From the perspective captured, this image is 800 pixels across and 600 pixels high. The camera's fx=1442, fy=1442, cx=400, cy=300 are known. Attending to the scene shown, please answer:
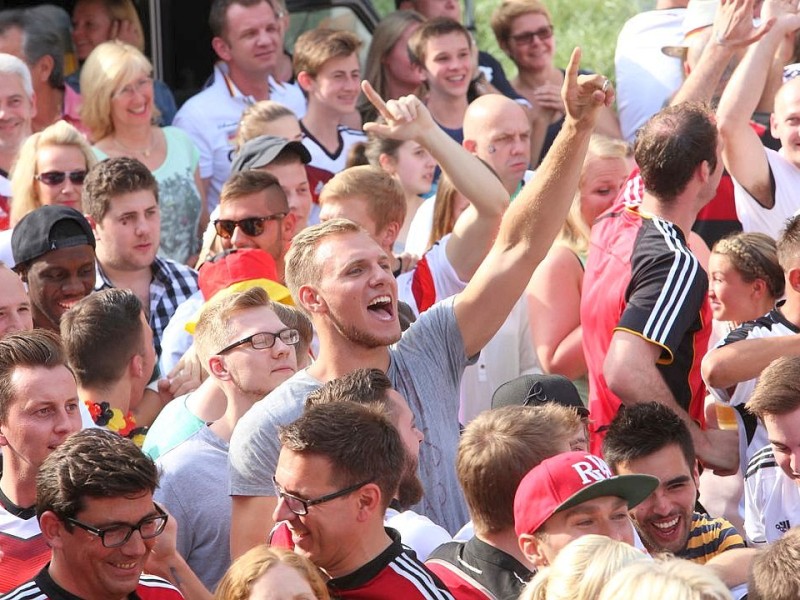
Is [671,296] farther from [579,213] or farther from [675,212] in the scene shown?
[579,213]

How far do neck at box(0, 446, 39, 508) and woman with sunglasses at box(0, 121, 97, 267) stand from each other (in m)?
2.80

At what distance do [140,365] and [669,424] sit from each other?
6.30 ft

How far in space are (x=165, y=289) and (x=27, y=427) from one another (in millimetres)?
2527

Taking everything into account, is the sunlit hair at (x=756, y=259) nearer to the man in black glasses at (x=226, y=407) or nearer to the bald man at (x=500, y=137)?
the bald man at (x=500, y=137)

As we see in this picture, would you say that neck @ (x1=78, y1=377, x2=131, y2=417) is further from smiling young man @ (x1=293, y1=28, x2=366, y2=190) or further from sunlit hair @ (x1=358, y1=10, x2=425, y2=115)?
sunlit hair @ (x1=358, y1=10, x2=425, y2=115)

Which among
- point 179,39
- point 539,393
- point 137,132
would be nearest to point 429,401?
point 539,393

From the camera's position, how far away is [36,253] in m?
5.81

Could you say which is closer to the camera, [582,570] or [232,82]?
[582,570]

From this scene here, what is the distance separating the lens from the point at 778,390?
4.62 metres

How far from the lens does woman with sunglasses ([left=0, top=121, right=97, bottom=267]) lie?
6.76 metres

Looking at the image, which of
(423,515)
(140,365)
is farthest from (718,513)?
(140,365)

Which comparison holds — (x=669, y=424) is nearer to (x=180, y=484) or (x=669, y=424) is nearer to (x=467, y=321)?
(x=467, y=321)

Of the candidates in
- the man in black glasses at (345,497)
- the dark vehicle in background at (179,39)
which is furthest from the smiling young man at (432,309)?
the dark vehicle in background at (179,39)

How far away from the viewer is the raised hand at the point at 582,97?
4355 millimetres
